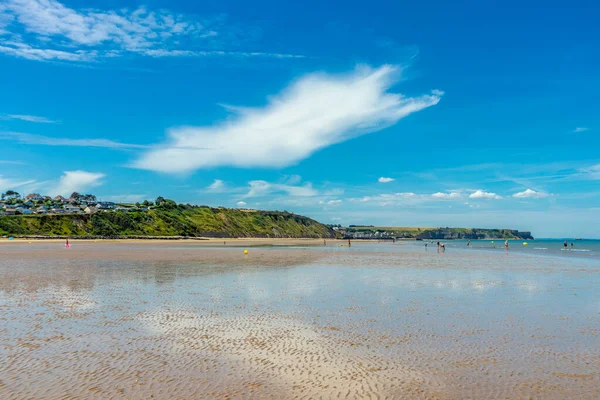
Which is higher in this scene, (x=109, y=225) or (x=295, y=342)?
(x=109, y=225)

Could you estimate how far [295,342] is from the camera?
45.6 ft

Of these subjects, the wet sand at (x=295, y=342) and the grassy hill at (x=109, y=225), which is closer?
the wet sand at (x=295, y=342)

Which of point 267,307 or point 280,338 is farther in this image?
point 267,307

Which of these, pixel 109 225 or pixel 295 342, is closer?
pixel 295 342

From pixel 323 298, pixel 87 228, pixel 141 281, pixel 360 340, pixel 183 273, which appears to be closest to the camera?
pixel 360 340

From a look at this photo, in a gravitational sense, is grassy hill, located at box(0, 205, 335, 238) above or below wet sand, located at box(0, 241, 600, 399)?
above

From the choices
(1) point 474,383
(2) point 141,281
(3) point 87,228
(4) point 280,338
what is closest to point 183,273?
(2) point 141,281

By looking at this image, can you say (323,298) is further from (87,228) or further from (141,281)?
(87,228)

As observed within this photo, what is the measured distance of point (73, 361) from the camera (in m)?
11.5

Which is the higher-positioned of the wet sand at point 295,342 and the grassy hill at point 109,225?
the grassy hill at point 109,225

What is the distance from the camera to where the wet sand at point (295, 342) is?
9898mm

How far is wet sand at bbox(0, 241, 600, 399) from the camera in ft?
32.5

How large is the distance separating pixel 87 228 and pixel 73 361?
146786mm

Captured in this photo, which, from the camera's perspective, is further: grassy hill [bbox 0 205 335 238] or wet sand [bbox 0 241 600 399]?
grassy hill [bbox 0 205 335 238]
